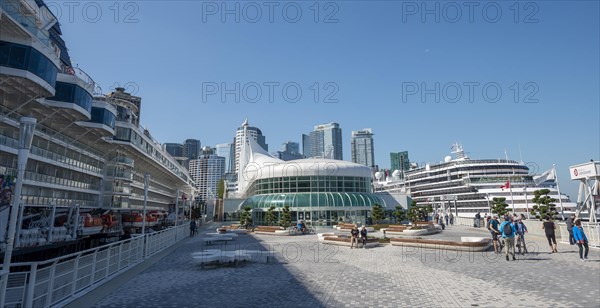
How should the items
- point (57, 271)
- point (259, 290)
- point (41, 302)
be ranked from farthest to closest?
point (259, 290), point (57, 271), point (41, 302)

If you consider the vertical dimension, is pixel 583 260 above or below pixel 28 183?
below

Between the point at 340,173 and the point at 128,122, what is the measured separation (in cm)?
3359

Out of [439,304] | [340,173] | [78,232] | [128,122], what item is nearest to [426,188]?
[340,173]

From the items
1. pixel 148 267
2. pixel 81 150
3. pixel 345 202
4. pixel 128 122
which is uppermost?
pixel 128 122

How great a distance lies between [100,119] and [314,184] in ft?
111

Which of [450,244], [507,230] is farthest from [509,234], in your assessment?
[450,244]

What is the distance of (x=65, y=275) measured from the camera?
8727 millimetres

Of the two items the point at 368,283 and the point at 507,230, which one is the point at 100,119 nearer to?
the point at 368,283

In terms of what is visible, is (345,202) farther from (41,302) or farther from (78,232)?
(41,302)

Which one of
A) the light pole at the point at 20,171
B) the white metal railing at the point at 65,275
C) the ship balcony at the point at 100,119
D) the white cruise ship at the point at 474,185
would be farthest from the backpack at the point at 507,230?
the white cruise ship at the point at 474,185

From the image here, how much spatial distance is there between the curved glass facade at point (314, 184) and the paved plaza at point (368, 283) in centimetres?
4080

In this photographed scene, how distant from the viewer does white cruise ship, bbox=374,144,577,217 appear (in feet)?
214

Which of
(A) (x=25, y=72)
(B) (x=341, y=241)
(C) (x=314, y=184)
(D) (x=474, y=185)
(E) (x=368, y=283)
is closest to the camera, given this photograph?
(E) (x=368, y=283)

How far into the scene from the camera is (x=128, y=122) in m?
41.2
